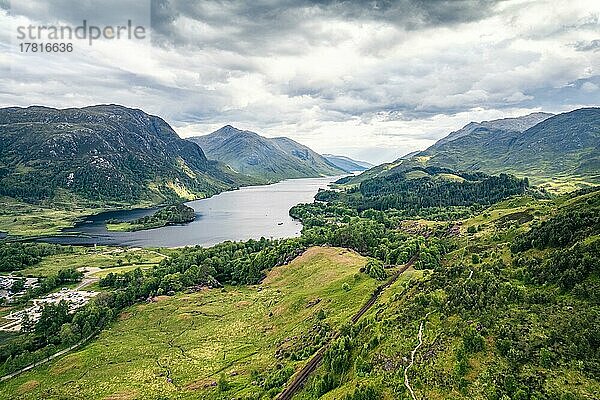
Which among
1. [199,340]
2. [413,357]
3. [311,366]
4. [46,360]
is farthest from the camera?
[199,340]

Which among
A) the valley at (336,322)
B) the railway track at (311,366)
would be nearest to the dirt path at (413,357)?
the valley at (336,322)

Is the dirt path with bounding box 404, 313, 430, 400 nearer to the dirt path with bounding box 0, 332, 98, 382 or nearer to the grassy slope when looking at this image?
the grassy slope

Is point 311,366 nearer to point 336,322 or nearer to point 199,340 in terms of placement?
point 336,322

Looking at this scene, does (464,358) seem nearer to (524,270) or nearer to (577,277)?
(577,277)

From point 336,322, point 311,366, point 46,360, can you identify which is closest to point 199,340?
point 46,360

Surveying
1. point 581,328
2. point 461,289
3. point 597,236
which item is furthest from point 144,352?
point 597,236

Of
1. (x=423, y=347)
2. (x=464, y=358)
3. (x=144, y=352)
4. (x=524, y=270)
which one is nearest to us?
(x=464, y=358)

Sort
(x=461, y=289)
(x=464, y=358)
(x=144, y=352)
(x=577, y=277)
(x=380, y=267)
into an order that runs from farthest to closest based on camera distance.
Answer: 1. (x=380, y=267)
2. (x=144, y=352)
3. (x=461, y=289)
4. (x=577, y=277)
5. (x=464, y=358)

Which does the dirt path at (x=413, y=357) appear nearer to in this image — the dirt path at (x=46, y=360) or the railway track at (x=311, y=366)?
the railway track at (x=311, y=366)
